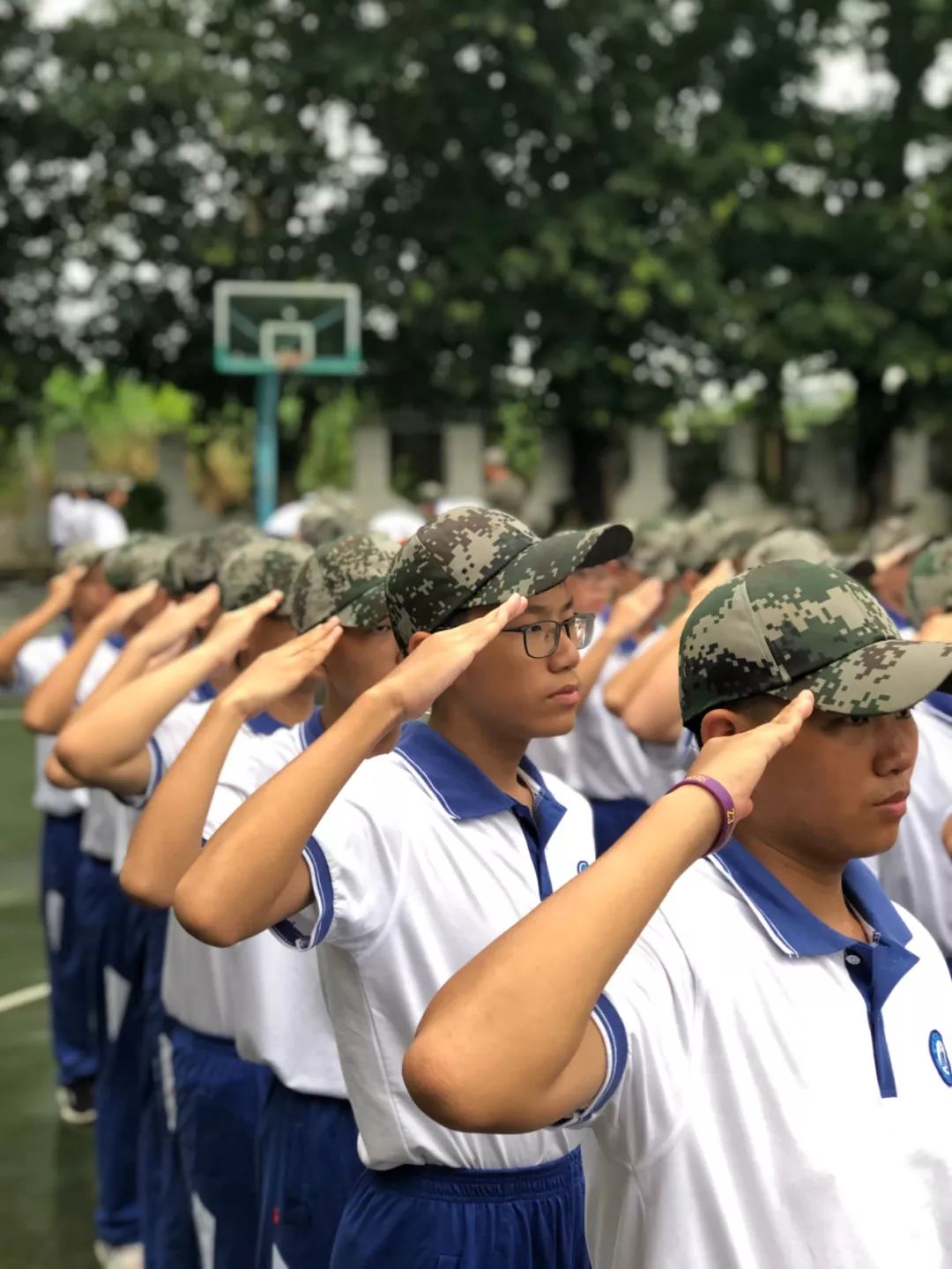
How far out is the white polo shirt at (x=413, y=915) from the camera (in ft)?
9.07

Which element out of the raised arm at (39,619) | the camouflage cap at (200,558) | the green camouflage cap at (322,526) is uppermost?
the camouflage cap at (200,558)

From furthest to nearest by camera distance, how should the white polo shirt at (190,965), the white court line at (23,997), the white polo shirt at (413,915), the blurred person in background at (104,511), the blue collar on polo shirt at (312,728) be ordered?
the blurred person in background at (104,511) → the white court line at (23,997) → the white polo shirt at (190,965) → the blue collar on polo shirt at (312,728) → the white polo shirt at (413,915)

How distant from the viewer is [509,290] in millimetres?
25969

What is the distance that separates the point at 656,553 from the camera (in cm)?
755

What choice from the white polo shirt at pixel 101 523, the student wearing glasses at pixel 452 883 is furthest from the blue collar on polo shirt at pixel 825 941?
the white polo shirt at pixel 101 523

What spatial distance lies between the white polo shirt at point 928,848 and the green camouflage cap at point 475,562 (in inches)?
51.5

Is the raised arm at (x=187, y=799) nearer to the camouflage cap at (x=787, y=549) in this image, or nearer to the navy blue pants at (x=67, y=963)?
the camouflage cap at (x=787, y=549)

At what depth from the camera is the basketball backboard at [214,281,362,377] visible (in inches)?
818

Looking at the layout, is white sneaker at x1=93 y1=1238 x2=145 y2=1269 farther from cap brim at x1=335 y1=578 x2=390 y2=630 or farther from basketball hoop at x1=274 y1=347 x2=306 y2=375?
basketball hoop at x1=274 y1=347 x2=306 y2=375

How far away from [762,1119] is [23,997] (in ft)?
22.8

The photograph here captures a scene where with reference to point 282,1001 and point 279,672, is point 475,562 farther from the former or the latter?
point 282,1001

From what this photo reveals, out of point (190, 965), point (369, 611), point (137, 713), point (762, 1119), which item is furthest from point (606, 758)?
point (762, 1119)

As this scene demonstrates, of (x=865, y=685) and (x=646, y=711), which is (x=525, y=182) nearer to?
(x=646, y=711)

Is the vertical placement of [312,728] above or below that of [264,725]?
above
